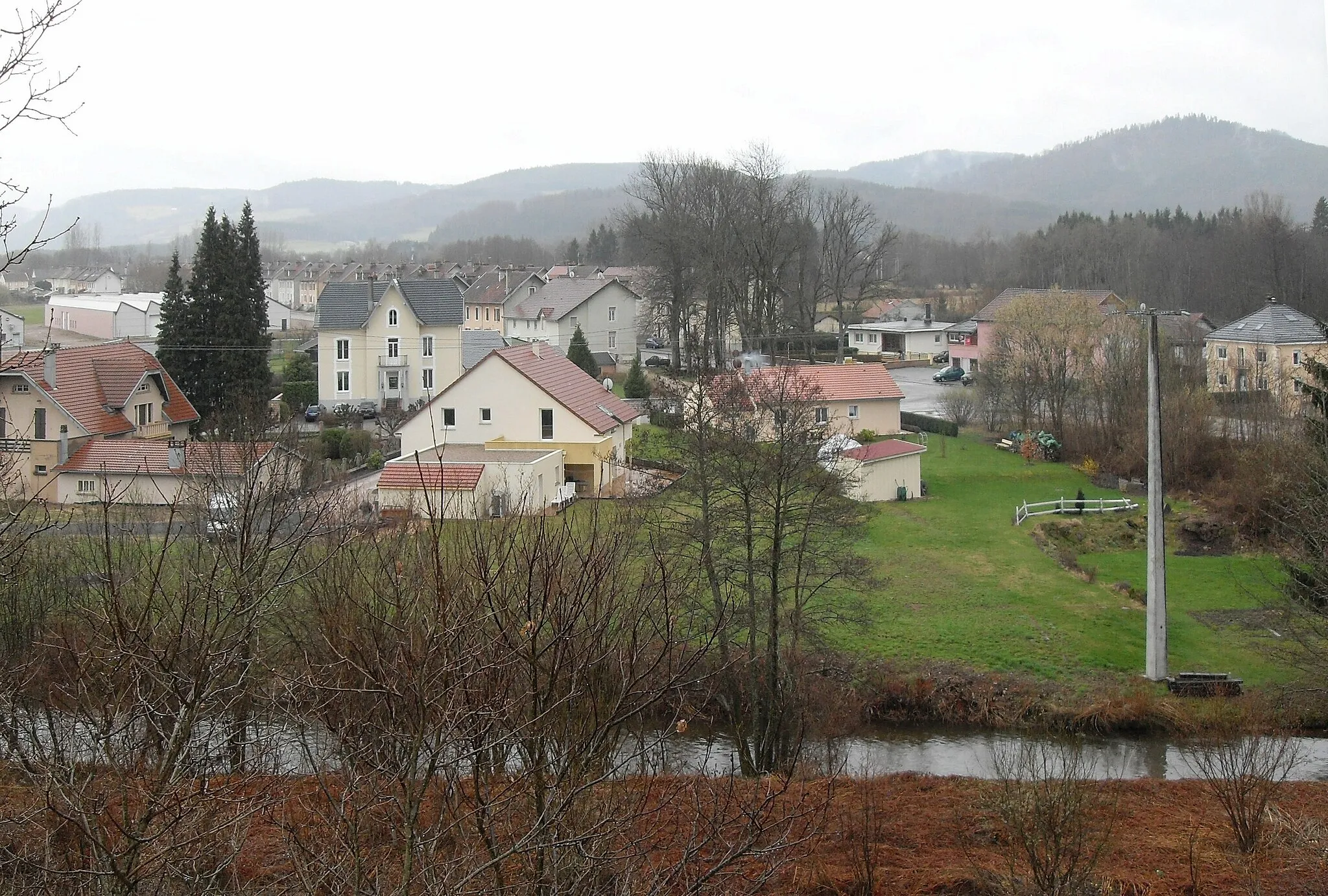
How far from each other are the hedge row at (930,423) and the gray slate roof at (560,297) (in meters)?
23.3

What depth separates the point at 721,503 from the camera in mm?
18000

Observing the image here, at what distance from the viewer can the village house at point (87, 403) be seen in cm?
2811

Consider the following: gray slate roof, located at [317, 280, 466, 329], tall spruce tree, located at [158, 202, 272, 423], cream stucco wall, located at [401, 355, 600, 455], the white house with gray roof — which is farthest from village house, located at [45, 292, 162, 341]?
cream stucco wall, located at [401, 355, 600, 455]

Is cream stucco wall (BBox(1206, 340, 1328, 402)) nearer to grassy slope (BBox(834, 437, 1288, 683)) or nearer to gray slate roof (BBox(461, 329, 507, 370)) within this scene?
grassy slope (BBox(834, 437, 1288, 683))

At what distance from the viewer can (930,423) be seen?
39312 millimetres

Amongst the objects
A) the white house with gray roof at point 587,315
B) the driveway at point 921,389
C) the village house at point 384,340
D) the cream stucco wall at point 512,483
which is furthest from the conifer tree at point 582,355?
the cream stucco wall at point 512,483

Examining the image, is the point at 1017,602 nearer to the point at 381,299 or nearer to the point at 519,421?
the point at 519,421

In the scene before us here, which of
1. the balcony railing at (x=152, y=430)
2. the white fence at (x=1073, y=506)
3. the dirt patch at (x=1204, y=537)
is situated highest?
the balcony railing at (x=152, y=430)

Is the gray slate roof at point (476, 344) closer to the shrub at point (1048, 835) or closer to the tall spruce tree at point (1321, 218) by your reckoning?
the tall spruce tree at point (1321, 218)

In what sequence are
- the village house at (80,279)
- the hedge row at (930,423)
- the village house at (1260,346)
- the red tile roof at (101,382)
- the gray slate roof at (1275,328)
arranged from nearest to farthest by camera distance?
the red tile roof at (101,382)
the village house at (1260,346)
the gray slate roof at (1275,328)
the hedge row at (930,423)
the village house at (80,279)

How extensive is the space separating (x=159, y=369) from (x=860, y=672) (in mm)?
24069

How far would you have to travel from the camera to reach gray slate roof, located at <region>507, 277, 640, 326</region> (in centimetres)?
6068

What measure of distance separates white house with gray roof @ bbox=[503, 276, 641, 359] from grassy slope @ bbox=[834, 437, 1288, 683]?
1342 inches

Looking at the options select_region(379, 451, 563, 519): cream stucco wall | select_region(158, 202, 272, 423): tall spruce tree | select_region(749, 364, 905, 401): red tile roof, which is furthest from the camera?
select_region(158, 202, 272, 423): tall spruce tree
